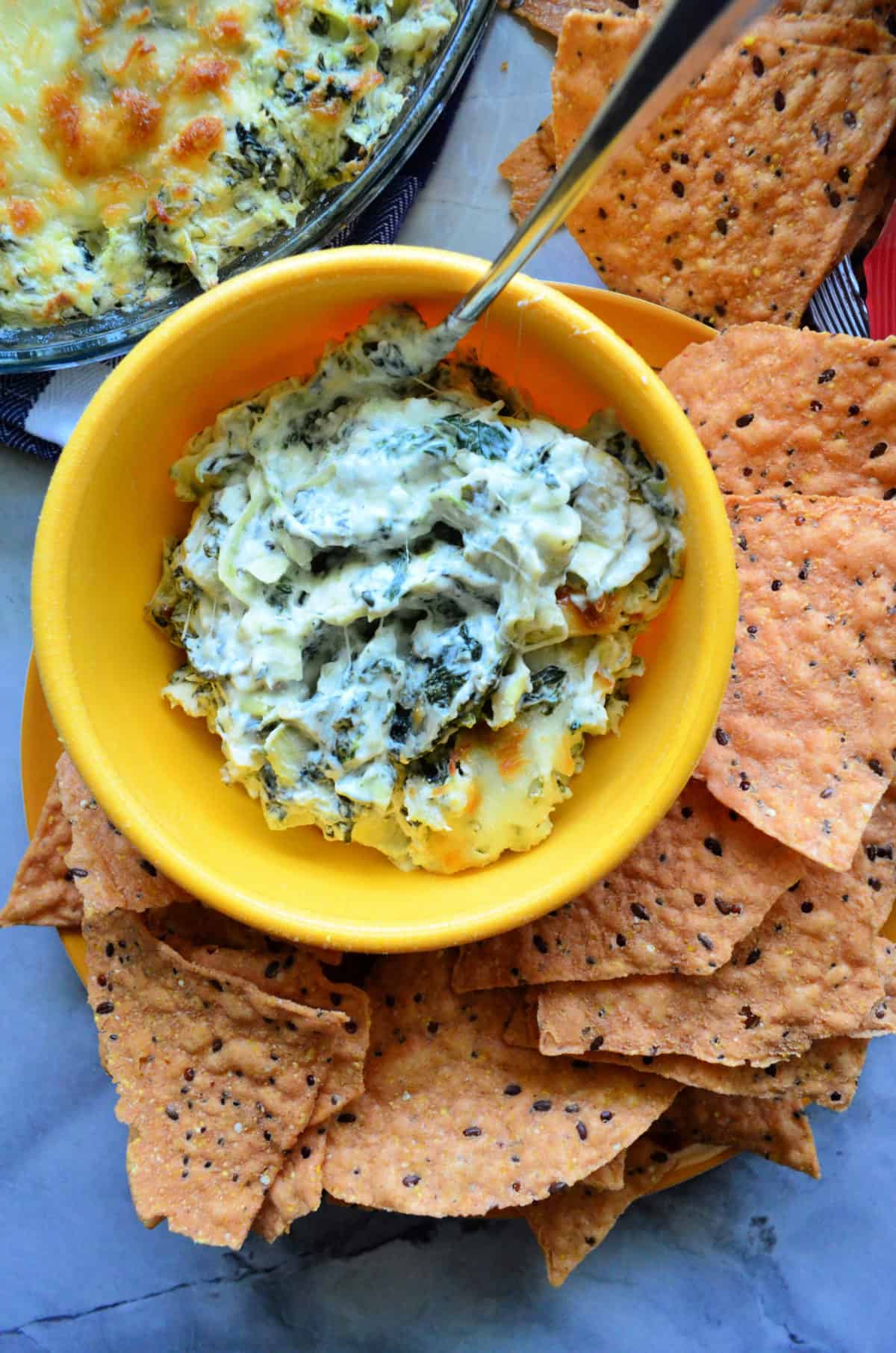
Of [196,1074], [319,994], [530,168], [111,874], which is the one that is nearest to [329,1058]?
[319,994]

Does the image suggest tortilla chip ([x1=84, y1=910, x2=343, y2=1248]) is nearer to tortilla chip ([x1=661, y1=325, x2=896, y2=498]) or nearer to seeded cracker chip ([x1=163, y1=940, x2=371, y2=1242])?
seeded cracker chip ([x1=163, y1=940, x2=371, y2=1242])

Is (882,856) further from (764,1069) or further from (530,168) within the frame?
(530,168)

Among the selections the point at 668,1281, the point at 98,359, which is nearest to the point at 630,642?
the point at 98,359

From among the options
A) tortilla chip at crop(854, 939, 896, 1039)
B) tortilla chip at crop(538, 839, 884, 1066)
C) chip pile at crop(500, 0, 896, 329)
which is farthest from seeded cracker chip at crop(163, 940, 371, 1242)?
chip pile at crop(500, 0, 896, 329)

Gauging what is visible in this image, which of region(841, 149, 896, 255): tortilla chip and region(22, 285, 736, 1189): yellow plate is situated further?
region(841, 149, 896, 255): tortilla chip

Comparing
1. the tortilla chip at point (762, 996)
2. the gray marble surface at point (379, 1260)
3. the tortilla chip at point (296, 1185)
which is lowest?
the gray marble surface at point (379, 1260)

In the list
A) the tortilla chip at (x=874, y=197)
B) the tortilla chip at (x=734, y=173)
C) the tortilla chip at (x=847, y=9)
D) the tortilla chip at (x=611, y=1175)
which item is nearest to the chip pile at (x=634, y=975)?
the tortilla chip at (x=611, y=1175)

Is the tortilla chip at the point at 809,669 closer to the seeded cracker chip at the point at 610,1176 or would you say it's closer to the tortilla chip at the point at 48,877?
the seeded cracker chip at the point at 610,1176
